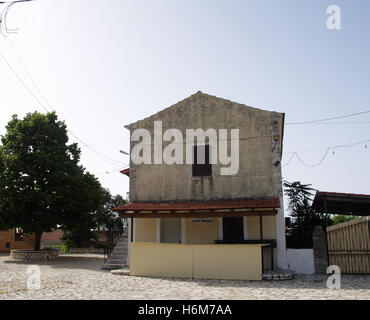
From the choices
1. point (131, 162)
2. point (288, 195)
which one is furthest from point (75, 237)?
point (288, 195)

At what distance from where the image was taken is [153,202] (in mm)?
18734

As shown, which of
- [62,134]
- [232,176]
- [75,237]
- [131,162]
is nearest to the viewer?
[232,176]

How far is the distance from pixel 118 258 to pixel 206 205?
5.53 meters

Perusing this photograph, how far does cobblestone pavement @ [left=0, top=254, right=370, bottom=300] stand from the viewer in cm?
998

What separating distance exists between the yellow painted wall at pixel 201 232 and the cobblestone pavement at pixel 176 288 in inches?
172

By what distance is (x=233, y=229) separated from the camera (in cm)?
1773

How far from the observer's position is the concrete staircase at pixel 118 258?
18047 millimetres

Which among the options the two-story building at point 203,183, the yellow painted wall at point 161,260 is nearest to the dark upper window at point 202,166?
the two-story building at point 203,183

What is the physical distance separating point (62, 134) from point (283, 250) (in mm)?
16952

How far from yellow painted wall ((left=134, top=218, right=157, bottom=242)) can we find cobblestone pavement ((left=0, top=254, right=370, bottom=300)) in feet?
13.3

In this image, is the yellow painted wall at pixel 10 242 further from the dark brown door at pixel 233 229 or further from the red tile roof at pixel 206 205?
the dark brown door at pixel 233 229

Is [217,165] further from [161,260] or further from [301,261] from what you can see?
[301,261]

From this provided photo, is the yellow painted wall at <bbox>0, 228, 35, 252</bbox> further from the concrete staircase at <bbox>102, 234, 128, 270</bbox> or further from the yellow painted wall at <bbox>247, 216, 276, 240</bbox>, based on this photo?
the yellow painted wall at <bbox>247, 216, 276, 240</bbox>
